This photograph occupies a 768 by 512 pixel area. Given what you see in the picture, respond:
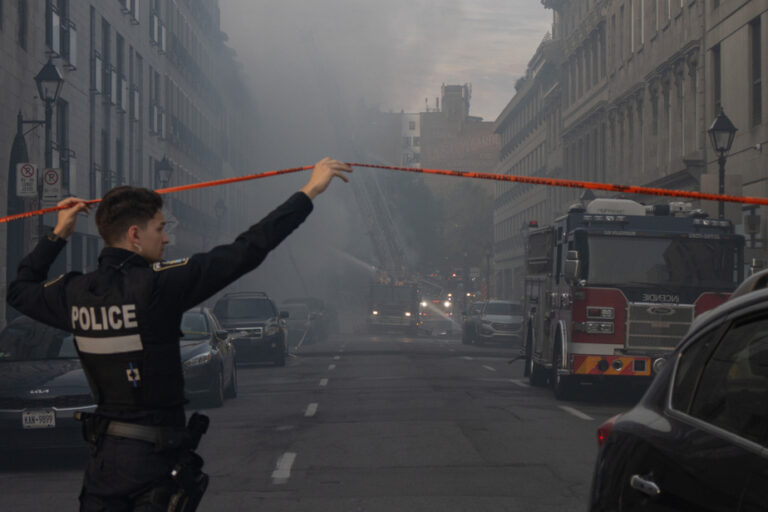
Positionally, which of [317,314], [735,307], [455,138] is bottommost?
[317,314]

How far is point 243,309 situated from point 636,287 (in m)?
13.7

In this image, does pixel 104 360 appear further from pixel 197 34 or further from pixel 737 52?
pixel 197 34

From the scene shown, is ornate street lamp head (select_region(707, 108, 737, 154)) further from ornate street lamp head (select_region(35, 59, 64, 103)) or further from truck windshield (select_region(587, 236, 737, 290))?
ornate street lamp head (select_region(35, 59, 64, 103))

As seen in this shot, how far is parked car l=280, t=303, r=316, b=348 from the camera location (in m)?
44.9

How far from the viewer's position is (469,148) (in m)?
171

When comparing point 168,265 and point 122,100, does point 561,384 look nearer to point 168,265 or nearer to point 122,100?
point 168,265

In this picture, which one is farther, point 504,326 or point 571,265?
point 504,326

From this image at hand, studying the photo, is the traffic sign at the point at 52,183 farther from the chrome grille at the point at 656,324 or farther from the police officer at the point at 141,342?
the police officer at the point at 141,342

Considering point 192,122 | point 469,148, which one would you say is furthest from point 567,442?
point 469,148

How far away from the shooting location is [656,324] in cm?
1780

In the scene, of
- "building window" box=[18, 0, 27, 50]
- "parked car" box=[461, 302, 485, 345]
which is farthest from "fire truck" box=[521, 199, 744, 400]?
"parked car" box=[461, 302, 485, 345]

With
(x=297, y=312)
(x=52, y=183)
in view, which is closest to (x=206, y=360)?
(x=52, y=183)

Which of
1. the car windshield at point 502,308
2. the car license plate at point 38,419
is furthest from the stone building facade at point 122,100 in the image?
the car license plate at point 38,419

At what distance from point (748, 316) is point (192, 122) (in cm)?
5898
